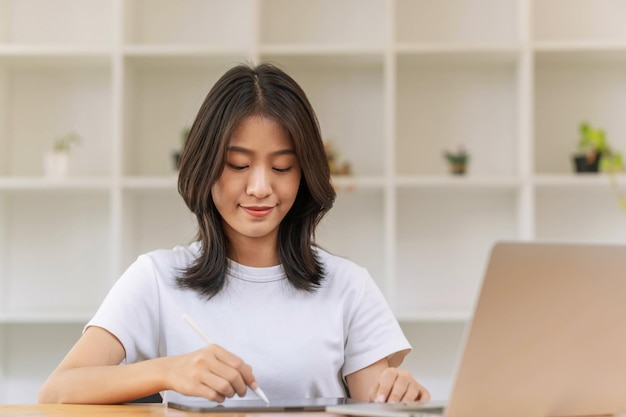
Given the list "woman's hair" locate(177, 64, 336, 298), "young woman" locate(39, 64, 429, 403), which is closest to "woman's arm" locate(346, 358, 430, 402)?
"young woman" locate(39, 64, 429, 403)

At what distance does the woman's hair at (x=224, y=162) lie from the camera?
1.52m

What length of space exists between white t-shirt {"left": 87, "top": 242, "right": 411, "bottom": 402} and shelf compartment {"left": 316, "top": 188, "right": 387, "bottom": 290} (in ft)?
5.31

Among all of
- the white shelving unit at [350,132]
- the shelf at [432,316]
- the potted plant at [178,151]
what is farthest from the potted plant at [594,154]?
the potted plant at [178,151]

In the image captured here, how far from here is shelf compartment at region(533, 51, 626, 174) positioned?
10.8 ft

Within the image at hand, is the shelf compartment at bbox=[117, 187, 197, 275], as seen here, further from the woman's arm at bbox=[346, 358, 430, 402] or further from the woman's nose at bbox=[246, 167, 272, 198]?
the woman's arm at bbox=[346, 358, 430, 402]

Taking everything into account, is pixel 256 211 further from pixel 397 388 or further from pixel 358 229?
pixel 358 229

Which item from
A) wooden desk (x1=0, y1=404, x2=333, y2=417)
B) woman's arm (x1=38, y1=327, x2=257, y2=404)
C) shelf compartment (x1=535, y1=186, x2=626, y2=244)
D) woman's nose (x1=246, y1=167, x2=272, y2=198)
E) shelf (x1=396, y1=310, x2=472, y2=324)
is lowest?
shelf (x1=396, y1=310, x2=472, y2=324)

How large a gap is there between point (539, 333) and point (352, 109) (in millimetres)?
2385

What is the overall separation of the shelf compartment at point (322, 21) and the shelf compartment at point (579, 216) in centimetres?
90

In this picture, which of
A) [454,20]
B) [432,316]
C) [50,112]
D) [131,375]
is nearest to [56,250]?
[50,112]

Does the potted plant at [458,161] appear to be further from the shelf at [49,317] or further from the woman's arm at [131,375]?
the woman's arm at [131,375]

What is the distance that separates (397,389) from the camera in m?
1.28

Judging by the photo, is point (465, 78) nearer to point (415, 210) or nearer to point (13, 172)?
point (415, 210)

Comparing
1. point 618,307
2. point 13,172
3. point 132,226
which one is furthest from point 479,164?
point 618,307
